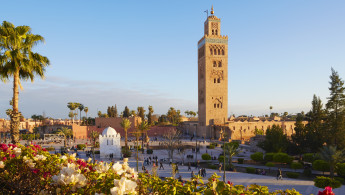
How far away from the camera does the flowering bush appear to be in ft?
Result: 8.80

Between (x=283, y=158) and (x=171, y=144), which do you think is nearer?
(x=283, y=158)

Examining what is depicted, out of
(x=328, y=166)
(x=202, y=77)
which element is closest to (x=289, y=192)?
(x=328, y=166)

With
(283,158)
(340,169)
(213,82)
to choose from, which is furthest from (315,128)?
(213,82)

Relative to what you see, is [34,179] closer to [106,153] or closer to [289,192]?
[289,192]

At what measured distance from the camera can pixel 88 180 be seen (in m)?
3.27

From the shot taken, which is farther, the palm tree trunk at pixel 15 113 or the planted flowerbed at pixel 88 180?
the palm tree trunk at pixel 15 113

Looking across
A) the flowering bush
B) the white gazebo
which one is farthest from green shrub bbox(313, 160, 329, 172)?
the flowering bush

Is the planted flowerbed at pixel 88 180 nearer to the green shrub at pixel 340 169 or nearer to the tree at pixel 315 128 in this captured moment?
the green shrub at pixel 340 169

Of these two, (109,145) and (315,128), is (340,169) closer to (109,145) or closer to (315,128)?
(315,128)

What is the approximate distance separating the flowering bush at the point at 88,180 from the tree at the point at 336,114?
3300 centimetres

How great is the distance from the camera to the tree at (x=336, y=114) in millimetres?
29547

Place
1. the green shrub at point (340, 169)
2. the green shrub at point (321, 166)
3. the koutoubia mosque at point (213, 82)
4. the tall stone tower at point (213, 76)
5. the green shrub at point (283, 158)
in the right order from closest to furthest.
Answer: the green shrub at point (340, 169) < the green shrub at point (321, 166) < the green shrub at point (283, 158) < the koutoubia mosque at point (213, 82) < the tall stone tower at point (213, 76)

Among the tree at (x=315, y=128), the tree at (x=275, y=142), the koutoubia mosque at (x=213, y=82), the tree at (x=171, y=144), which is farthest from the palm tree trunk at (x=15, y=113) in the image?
the koutoubia mosque at (x=213, y=82)

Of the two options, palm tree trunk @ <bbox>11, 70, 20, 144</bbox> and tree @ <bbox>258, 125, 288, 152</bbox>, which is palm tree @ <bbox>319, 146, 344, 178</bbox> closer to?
tree @ <bbox>258, 125, 288, 152</bbox>
